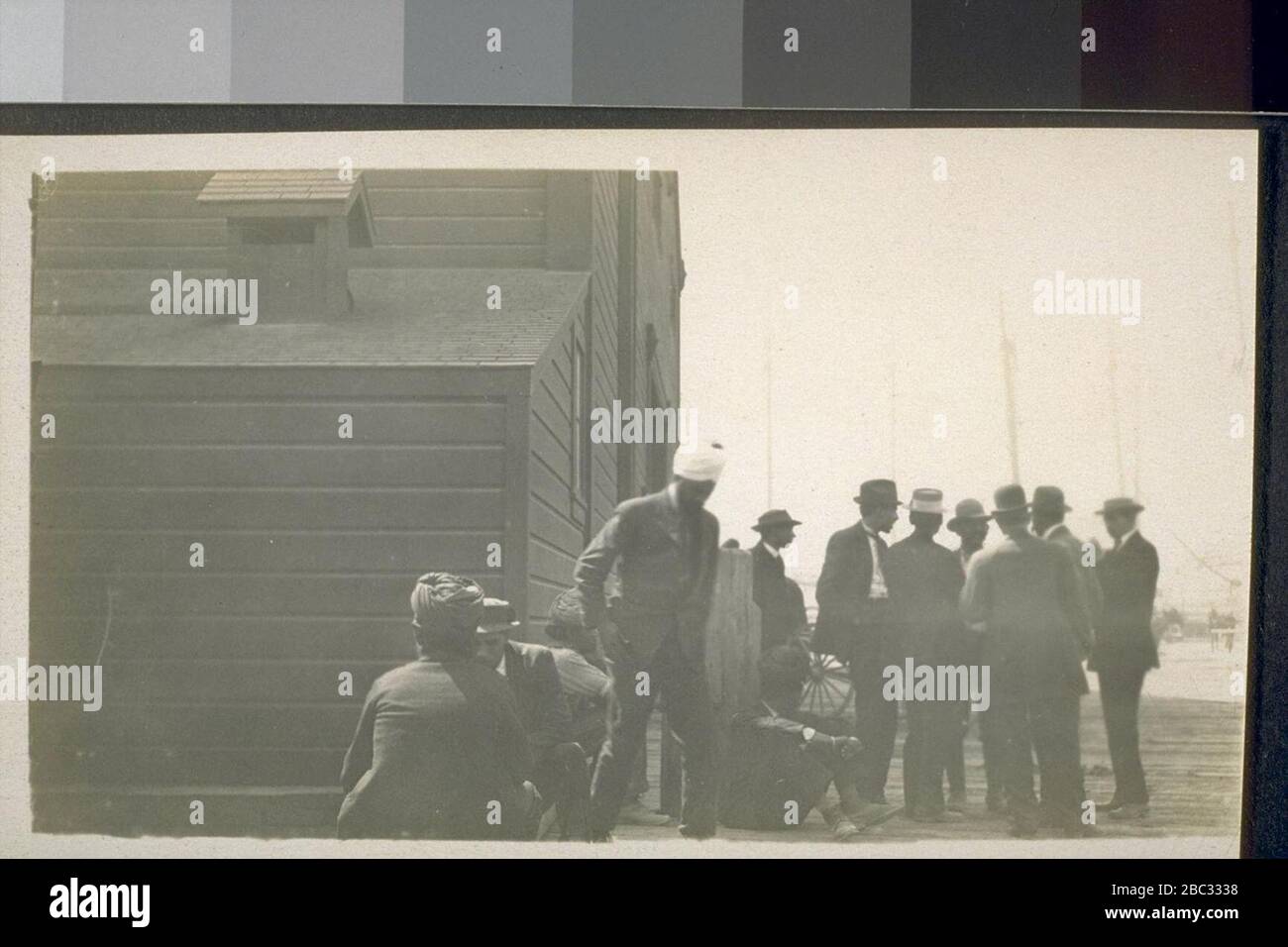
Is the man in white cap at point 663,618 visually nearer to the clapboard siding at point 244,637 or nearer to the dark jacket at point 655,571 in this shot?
the dark jacket at point 655,571

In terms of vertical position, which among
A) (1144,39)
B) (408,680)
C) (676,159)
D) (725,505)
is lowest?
(408,680)

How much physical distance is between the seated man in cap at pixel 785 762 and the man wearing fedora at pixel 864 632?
64 millimetres

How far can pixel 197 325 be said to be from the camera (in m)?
3.30

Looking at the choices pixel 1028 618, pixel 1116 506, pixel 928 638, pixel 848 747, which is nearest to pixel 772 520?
pixel 928 638

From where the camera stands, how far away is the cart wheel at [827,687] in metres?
3.17

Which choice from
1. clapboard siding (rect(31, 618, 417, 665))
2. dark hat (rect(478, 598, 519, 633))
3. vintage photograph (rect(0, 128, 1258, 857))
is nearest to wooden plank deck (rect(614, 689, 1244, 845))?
vintage photograph (rect(0, 128, 1258, 857))

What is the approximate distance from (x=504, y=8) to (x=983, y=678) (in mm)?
2661

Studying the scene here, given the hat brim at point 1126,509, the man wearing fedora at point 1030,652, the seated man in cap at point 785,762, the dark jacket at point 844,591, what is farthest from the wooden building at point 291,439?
the hat brim at point 1126,509

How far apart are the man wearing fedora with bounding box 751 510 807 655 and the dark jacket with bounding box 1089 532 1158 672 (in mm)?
972

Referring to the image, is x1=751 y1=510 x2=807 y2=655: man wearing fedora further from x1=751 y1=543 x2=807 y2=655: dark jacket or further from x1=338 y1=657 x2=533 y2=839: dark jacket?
x1=338 y1=657 x2=533 y2=839: dark jacket

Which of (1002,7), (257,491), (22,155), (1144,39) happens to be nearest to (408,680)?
(257,491)

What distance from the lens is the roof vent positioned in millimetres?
3283

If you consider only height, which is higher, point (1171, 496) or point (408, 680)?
point (1171, 496)

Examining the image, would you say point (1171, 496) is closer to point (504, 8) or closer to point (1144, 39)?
point (1144, 39)
